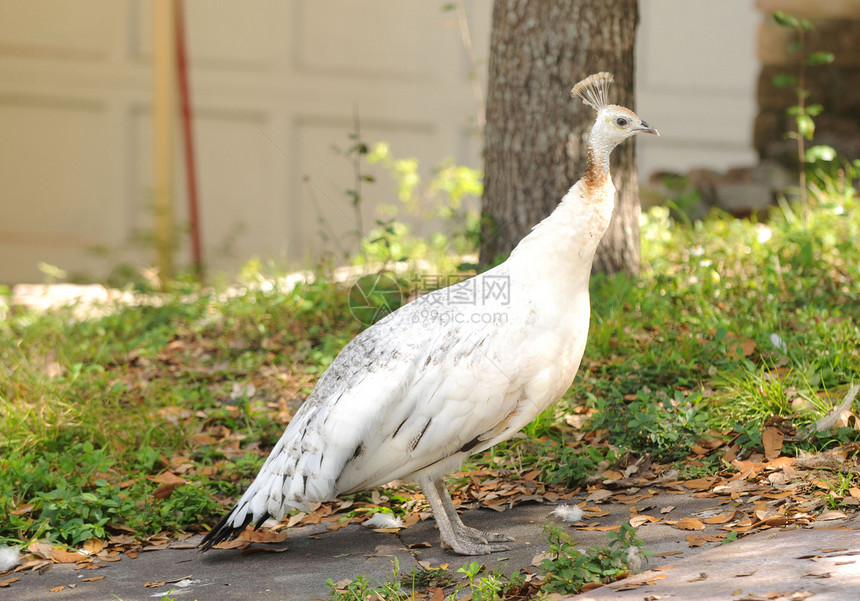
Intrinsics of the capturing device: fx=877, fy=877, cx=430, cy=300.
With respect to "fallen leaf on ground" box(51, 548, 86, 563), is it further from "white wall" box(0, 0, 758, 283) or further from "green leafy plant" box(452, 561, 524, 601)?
"white wall" box(0, 0, 758, 283)

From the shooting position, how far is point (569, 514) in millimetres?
2867

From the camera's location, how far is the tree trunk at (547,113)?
4207mm

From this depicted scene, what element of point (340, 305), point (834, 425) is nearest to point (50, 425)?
point (340, 305)

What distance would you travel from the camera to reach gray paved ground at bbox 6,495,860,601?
2039 mm

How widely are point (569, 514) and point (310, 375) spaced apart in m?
1.64

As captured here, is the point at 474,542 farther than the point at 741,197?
No

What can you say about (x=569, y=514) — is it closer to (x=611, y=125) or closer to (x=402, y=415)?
(x=402, y=415)

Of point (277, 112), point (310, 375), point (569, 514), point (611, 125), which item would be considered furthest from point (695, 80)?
point (569, 514)

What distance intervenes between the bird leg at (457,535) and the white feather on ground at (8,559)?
1.34 meters

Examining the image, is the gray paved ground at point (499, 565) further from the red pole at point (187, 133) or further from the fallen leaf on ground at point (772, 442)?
the red pole at point (187, 133)

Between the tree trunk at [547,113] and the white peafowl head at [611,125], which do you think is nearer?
the white peafowl head at [611,125]

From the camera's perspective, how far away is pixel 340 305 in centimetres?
463

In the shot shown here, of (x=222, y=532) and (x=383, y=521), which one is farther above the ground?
(x=222, y=532)

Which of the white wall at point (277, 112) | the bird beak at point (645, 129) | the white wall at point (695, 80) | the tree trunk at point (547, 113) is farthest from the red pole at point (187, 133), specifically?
the bird beak at point (645, 129)
